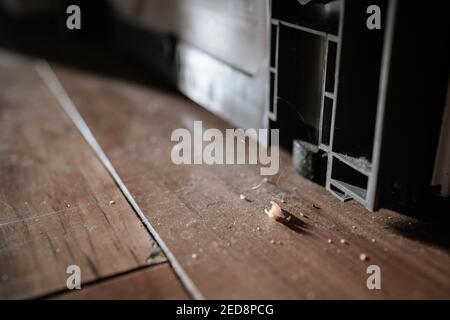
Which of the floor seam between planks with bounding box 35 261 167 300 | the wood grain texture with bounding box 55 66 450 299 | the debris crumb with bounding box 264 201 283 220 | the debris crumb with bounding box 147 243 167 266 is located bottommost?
the floor seam between planks with bounding box 35 261 167 300

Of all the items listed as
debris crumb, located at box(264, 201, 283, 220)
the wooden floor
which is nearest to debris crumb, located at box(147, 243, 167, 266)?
the wooden floor

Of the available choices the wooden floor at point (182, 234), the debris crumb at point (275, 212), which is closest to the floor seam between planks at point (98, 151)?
the wooden floor at point (182, 234)

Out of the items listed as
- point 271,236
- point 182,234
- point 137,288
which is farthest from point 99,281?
point 271,236

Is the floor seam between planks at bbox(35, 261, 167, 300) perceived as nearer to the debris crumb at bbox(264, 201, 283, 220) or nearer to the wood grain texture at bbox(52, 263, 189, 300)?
the wood grain texture at bbox(52, 263, 189, 300)

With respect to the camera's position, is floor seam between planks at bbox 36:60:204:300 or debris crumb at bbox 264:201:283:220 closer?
floor seam between planks at bbox 36:60:204:300

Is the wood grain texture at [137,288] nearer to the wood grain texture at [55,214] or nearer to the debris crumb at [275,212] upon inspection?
the wood grain texture at [55,214]

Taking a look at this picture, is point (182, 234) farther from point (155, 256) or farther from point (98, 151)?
point (98, 151)
